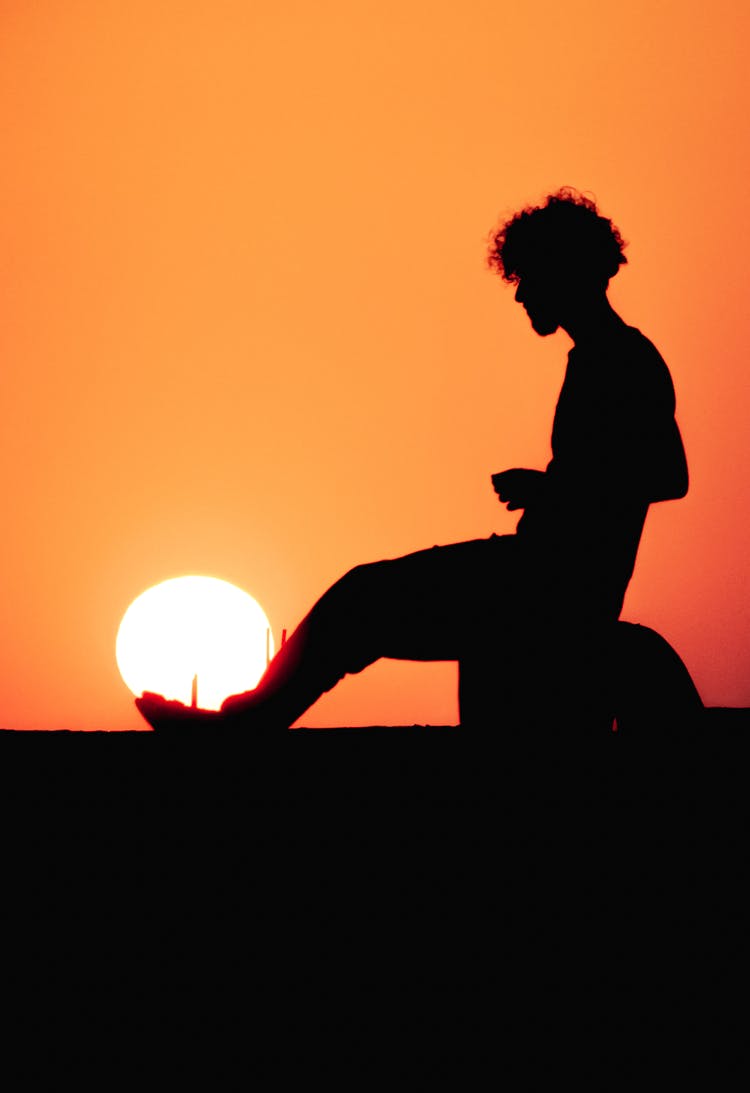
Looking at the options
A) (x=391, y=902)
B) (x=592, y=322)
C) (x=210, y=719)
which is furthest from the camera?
(x=592, y=322)

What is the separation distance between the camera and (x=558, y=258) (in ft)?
5.44

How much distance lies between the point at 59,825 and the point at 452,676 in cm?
206

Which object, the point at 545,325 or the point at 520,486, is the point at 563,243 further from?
the point at 520,486

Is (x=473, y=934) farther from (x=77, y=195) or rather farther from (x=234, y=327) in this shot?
(x=77, y=195)

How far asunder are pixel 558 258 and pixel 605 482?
0.41m

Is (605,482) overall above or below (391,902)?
above

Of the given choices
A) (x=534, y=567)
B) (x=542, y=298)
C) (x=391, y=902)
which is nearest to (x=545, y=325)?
(x=542, y=298)

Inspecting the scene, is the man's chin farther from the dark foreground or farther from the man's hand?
the dark foreground

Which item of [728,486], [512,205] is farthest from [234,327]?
[728,486]

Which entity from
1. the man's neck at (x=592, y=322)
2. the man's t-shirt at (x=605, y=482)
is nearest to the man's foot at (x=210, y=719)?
the man's t-shirt at (x=605, y=482)

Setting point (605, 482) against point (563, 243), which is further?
point (563, 243)

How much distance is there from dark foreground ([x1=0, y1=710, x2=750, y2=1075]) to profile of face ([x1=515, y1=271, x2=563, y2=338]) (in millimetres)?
692

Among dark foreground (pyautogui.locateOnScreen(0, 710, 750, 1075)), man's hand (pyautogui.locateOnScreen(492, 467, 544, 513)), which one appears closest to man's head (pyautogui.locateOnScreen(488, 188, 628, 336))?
man's hand (pyautogui.locateOnScreen(492, 467, 544, 513))

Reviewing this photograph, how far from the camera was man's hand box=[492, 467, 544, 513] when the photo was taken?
1522 millimetres
